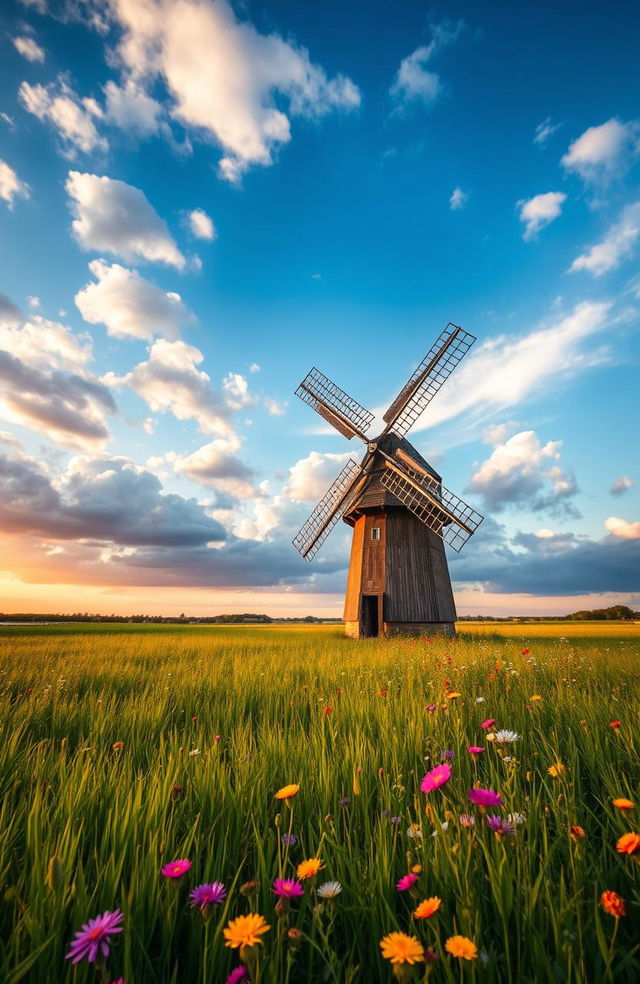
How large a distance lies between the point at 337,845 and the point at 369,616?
2116 cm

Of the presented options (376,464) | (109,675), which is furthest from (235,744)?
(376,464)

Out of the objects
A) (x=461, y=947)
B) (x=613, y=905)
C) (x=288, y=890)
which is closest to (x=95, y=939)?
(x=288, y=890)

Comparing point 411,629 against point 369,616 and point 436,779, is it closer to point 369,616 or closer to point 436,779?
point 369,616

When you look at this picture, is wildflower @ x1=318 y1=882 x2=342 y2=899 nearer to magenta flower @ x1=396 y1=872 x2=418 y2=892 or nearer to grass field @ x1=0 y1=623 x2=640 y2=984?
grass field @ x1=0 y1=623 x2=640 y2=984

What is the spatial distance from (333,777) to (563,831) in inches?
49.7

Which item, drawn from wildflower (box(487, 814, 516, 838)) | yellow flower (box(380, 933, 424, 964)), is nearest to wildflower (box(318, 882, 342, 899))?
yellow flower (box(380, 933, 424, 964))

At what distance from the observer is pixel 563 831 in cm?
213

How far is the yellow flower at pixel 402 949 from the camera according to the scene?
3.35 feet

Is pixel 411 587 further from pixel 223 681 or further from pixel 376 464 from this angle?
pixel 223 681

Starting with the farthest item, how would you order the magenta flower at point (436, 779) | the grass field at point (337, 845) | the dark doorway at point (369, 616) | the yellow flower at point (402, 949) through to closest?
1. the dark doorway at point (369, 616)
2. the magenta flower at point (436, 779)
3. the grass field at point (337, 845)
4. the yellow flower at point (402, 949)

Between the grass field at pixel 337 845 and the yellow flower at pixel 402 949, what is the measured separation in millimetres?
66

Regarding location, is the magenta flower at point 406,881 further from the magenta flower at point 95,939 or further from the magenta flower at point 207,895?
the magenta flower at point 95,939

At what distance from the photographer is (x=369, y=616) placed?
22.4 meters

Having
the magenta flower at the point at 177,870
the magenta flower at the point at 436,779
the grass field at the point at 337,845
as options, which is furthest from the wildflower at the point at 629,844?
the magenta flower at the point at 177,870
